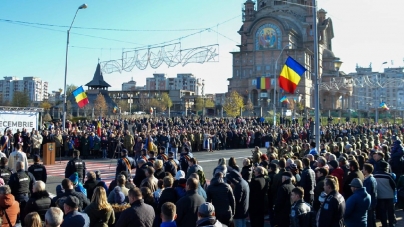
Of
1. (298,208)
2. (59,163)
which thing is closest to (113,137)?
(59,163)

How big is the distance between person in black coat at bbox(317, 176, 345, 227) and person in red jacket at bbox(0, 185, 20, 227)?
17.6 ft

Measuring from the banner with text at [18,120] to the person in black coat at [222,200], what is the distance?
20.3 m

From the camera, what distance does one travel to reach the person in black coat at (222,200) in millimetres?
7801

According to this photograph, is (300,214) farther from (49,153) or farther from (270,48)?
(270,48)

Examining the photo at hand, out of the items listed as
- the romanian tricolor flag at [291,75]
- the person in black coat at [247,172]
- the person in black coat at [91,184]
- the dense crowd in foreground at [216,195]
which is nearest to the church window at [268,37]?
the romanian tricolor flag at [291,75]

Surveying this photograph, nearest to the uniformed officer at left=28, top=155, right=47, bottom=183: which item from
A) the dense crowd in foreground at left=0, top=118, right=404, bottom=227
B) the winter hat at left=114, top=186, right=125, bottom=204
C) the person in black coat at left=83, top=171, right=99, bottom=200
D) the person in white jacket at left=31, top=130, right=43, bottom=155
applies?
the dense crowd in foreground at left=0, top=118, right=404, bottom=227

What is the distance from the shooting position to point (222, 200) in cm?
782

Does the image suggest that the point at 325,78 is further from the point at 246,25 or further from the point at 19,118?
the point at 19,118

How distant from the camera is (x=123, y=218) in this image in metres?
6.00

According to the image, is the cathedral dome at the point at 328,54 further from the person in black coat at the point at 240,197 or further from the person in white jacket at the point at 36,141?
the person in black coat at the point at 240,197

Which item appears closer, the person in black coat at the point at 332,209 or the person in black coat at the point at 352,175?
the person in black coat at the point at 332,209

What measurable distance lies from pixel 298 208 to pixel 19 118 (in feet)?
73.4

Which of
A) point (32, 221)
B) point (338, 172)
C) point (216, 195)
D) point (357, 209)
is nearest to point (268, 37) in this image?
point (338, 172)

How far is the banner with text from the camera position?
80.4 ft
